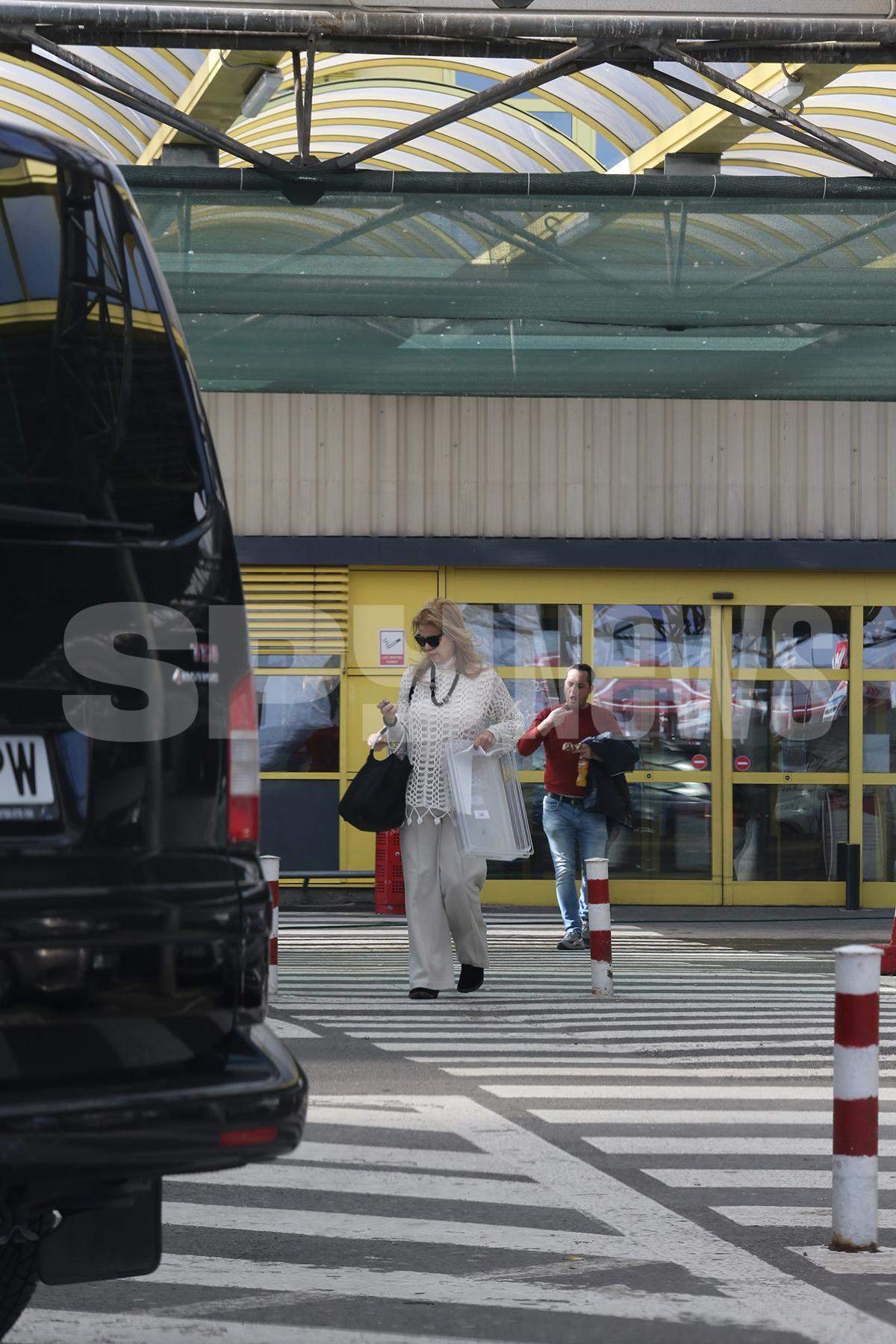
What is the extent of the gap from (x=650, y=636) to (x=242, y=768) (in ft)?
44.0

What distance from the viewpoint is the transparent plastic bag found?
32.5 ft

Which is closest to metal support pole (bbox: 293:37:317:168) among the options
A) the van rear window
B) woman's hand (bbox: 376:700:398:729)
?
woman's hand (bbox: 376:700:398:729)

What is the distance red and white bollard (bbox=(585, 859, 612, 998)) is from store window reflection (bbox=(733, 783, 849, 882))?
6612mm

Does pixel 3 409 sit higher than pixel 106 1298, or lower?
higher

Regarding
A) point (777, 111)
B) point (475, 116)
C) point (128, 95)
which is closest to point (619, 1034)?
point (777, 111)

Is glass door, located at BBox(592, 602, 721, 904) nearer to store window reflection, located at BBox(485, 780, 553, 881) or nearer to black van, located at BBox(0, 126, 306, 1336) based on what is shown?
store window reflection, located at BBox(485, 780, 553, 881)

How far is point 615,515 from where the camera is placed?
1758 centimetres

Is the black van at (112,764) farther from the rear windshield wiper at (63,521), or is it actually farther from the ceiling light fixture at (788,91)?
the ceiling light fixture at (788,91)

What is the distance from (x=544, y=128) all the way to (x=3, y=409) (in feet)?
46.5

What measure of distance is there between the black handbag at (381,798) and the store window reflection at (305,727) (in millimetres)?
6785

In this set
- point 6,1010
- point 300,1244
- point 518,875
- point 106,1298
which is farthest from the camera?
point 518,875

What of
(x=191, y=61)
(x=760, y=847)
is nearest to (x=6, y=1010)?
(x=191, y=61)

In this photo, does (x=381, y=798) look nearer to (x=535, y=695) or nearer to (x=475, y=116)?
(x=535, y=695)

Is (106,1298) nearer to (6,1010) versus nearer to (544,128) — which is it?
(6,1010)
